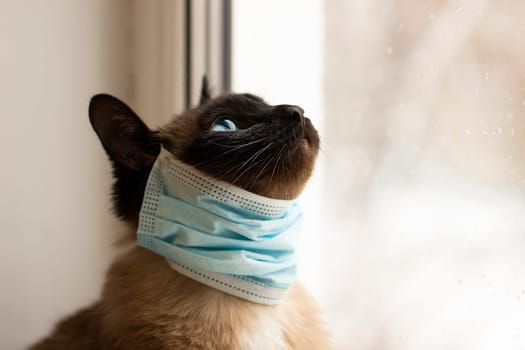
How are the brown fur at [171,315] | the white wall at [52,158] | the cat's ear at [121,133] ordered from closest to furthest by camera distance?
1. the brown fur at [171,315]
2. the cat's ear at [121,133]
3. the white wall at [52,158]

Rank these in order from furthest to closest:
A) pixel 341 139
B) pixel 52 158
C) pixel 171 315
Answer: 1. pixel 52 158
2. pixel 341 139
3. pixel 171 315

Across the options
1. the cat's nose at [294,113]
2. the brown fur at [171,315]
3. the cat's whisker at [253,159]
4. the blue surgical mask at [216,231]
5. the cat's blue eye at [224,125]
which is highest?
the cat's nose at [294,113]

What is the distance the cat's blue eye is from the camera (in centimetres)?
100

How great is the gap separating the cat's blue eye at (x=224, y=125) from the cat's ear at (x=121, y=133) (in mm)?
127

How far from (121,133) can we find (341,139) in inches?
20.3

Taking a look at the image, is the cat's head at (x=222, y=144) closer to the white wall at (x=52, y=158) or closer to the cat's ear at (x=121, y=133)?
the cat's ear at (x=121, y=133)

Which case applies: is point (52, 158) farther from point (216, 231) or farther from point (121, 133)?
point (216, 231)

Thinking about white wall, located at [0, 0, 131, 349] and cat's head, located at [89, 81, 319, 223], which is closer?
cat's head, located at [89, 81, 319, 223]

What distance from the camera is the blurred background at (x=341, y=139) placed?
98cm

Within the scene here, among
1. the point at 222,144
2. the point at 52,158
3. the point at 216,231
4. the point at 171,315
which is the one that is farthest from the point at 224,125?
the point at 52,158

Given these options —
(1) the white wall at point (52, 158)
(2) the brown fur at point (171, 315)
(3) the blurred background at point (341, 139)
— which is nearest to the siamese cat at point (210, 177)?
(2) the brown fur at point (171, 315)

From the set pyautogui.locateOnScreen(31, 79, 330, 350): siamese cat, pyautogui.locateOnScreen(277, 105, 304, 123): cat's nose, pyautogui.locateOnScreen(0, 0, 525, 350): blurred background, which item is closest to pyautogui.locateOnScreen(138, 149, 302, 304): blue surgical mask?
pyautogui.locateOnScreen(31, 79, 330, 350): siamese cat

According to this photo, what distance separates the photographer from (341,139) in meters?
1.33

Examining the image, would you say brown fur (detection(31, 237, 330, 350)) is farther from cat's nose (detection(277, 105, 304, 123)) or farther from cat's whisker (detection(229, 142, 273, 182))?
cat's nose (detection(277, 105, 304, 123))
